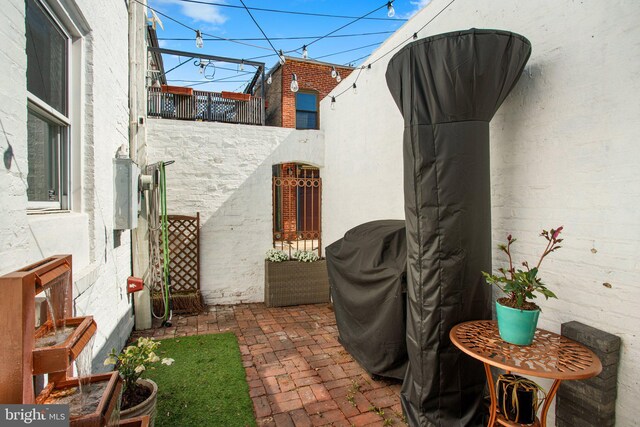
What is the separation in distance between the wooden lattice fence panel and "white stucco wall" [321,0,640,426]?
4.29 meters

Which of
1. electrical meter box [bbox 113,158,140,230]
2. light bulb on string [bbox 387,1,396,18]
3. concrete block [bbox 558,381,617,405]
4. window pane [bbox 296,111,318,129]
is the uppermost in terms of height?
window pane [bbox 296,111,318,129]

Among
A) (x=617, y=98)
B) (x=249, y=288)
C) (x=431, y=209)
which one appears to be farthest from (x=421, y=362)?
(x=249, y=288)

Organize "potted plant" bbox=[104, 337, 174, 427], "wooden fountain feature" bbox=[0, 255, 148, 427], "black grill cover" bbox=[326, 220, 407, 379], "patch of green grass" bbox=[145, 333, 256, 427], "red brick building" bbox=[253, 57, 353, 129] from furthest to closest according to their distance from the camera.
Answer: "red brick building" bbox=[253, 57, 353, 129] < "black grill cover" bbox=[326, 220, 407, 379] < "patch of green grass" bbox=[145, 333, 256, 427] < "potted plant" bbox=[104, 337, 174, 427] < "wooden fountain feature" bbox=[0, 255, 148, 427]

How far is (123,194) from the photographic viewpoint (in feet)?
10.8

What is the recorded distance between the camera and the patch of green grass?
2.50 meters

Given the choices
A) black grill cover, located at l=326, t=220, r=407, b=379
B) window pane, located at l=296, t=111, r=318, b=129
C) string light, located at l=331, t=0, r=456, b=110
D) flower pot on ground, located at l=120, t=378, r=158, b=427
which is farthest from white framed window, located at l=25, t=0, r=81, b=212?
window pane, located at l=296, t=111, r=318, b=129

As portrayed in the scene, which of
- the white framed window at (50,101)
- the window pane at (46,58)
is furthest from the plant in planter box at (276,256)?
the window pane at (46,58)

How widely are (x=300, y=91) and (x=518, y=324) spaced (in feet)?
29.0

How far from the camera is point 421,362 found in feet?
7.25

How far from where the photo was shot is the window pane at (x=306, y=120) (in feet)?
31.6

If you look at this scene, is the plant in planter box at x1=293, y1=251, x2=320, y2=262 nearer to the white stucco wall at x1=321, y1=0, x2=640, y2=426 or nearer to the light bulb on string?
the white stucco wall at x1=321, y1=0, x2=640, y2=426

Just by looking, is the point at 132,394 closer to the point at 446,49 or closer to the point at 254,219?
the point at 446,49

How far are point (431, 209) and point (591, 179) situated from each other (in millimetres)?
881

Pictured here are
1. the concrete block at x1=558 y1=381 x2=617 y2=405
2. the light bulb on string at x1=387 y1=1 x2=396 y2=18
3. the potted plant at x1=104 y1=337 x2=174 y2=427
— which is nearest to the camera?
the concrete block at x1=558 y1=381 x2=617 y2=405
